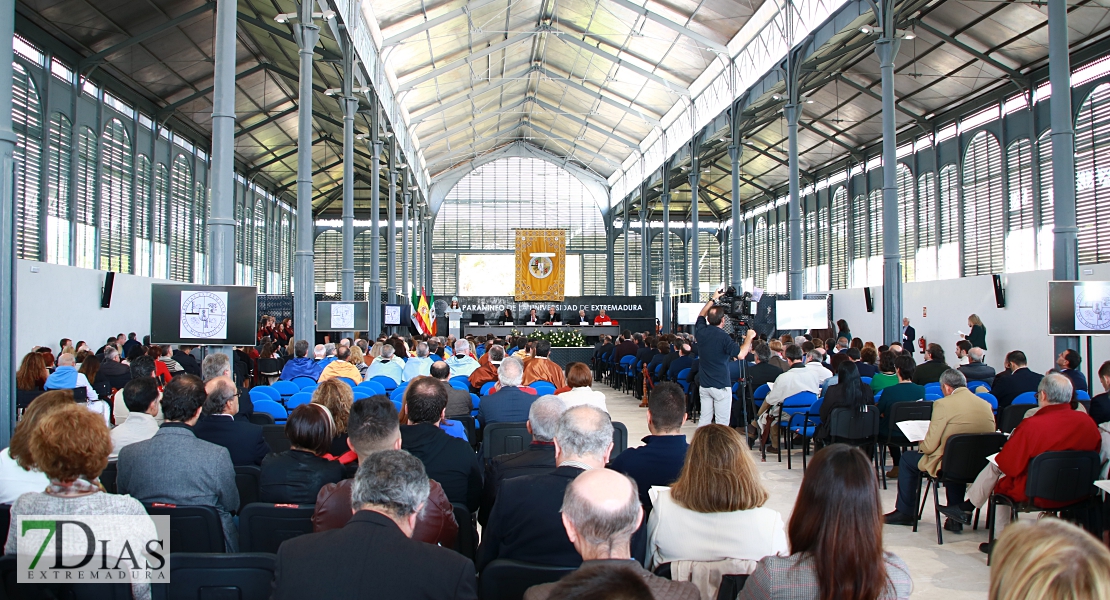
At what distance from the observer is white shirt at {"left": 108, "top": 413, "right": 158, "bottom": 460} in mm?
3967

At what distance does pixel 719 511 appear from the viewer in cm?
244

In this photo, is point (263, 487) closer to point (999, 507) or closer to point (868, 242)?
point (999, 507)

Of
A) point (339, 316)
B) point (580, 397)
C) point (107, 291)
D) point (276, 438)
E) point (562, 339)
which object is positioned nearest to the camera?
point (276, 438)

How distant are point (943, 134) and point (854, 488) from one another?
2057 cm

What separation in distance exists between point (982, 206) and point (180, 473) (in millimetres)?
19069

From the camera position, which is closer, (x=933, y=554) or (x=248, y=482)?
(x=248, y=482)

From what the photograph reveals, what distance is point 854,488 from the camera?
1.81 metres

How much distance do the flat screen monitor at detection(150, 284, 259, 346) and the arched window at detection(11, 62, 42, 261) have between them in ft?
29.5

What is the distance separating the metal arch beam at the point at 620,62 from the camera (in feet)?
66.4

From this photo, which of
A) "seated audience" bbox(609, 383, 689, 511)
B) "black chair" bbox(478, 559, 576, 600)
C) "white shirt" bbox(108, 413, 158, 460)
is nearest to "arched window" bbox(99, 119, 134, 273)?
"white shirt" bbox(108, 413, 158, 460)

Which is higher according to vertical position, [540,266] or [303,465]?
[540,266]

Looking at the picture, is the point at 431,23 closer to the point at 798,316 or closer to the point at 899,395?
the point at 798,316

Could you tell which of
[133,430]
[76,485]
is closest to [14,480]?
[76,485]

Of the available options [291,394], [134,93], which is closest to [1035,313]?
[291,394]
